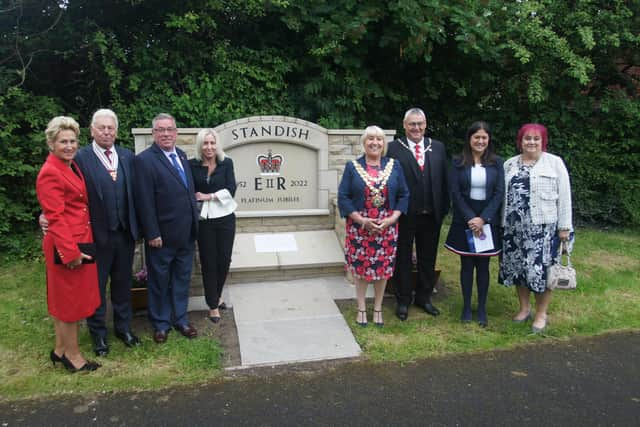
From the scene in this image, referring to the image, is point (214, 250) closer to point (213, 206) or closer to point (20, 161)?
point (213, 206)

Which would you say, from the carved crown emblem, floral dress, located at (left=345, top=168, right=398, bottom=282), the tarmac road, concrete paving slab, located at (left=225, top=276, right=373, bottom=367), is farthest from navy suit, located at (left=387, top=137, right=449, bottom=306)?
the carved crown emblem

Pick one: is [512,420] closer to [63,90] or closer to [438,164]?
[438,164]

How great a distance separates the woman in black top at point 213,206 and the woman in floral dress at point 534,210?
2.23m

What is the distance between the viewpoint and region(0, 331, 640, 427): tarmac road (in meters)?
2.77

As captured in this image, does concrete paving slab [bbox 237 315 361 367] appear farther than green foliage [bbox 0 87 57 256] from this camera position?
No

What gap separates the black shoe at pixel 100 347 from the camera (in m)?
3.47

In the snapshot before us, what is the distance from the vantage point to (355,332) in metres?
3.92

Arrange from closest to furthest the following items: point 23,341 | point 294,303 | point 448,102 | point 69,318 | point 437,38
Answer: point 69,318, point 23,341, point 294,303, point 437,38, point 448,102

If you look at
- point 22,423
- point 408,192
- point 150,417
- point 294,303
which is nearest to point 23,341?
point 22,423

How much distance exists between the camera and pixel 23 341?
3721 millimetres

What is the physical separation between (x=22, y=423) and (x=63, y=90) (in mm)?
5371

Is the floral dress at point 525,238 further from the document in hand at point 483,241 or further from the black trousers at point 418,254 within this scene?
the black trousers at point 418,254

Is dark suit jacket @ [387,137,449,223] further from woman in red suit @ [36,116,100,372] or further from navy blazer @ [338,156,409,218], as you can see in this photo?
woman in red suit @ [36,116,100,372]

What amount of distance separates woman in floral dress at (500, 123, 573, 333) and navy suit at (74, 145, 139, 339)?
2.87 meters
